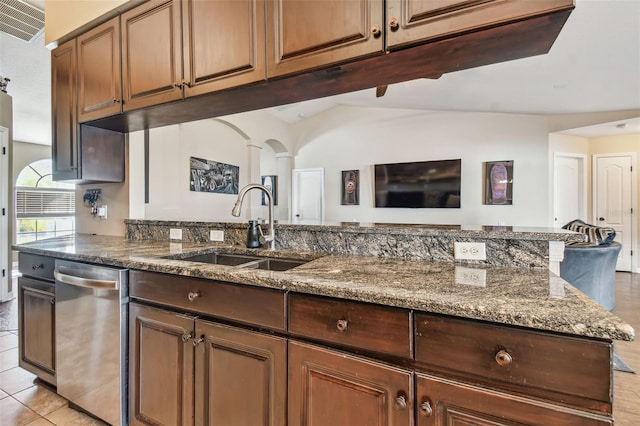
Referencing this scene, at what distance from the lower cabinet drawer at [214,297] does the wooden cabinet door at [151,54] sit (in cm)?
99

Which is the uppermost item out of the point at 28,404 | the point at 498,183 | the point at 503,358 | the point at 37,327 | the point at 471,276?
the point at 498,183

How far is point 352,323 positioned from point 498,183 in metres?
5.49

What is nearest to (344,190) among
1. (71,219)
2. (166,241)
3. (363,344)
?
(166,241)

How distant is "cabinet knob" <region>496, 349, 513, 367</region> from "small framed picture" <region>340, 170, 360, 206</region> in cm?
585

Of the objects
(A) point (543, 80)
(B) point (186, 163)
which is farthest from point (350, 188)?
(A) point (543, 80)

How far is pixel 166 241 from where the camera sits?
7.18 feet

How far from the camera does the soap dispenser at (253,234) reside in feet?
5.74

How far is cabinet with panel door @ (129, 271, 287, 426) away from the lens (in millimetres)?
1062

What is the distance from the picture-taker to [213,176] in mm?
4914

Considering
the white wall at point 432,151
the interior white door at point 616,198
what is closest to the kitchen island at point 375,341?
the white wall at point 432,151

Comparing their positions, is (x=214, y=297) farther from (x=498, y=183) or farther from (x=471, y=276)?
(x=498, y=183)

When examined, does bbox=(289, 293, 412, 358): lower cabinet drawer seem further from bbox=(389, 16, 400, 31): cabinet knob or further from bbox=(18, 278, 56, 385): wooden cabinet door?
bbox=(18, 278, 56, 385): wooden cabinet door

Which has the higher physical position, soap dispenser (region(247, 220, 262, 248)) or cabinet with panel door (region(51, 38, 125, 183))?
cabinet with panel door (region(51, 38, 125, 183))

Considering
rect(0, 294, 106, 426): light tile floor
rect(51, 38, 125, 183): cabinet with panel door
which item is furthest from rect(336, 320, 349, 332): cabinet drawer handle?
rect(51, 38, 125, 183): cabinet with panel door
